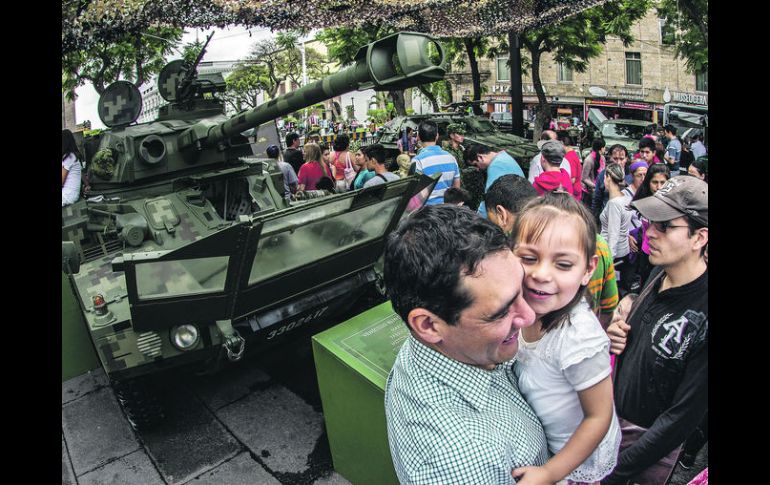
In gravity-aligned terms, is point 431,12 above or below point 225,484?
above

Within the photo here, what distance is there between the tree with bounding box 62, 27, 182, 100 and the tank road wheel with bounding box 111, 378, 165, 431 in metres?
10.6

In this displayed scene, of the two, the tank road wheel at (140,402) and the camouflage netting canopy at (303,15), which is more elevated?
the camouflage netting canopy at (303,15)

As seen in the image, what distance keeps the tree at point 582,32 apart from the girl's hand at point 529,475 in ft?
51.9

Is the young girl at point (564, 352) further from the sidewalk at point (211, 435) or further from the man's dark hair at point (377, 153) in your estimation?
the man's dark hair at point (377, 153)

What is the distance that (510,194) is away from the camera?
11.3 feet

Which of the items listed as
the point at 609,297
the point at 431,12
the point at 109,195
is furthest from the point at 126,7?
the point at 609,297

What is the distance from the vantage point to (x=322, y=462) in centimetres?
408

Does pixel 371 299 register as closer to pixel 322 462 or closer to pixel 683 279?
pixel 322 462

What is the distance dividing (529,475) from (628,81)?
31.1 m

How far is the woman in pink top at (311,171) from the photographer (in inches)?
325

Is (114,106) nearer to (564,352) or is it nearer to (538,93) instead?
(564,352)

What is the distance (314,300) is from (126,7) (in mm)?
4350

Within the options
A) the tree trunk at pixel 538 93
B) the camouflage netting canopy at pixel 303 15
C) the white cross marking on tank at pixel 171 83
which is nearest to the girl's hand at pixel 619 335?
the white cross marking on tank at pixel 171 83

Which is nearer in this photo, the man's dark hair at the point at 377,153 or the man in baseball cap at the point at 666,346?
the man in baseball cap at the point at 666,346
